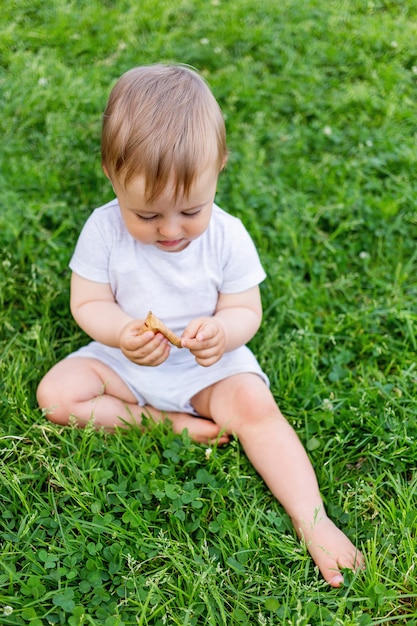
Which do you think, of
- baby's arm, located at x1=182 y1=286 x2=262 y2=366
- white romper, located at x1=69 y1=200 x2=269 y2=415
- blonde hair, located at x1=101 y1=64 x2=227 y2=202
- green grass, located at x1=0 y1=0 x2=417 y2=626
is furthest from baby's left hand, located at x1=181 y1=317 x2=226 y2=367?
blonde hair, located at x1=101 y1=64 x2=227 y2=202

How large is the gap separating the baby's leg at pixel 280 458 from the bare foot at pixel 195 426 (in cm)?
4

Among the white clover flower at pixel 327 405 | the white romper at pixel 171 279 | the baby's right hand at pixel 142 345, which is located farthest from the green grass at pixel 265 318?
the baby's right hand at pixel 142 345

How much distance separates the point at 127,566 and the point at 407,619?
818 mm

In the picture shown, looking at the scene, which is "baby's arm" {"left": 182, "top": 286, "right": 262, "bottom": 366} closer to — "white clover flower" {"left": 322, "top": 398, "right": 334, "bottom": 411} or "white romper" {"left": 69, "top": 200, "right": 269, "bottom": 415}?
"white romper" {"left": 69, "top": 200, "right": 269, "bottom": 415}

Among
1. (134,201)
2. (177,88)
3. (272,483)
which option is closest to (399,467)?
(272,483)

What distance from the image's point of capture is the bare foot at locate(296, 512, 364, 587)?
1.98m

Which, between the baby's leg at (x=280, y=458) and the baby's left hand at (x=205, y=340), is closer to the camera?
the baby's leg at (x=280, y=458)

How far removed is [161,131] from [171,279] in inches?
22.7

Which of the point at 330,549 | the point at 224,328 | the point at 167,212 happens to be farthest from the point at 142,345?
the point at 330,549

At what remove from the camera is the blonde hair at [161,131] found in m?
1.98

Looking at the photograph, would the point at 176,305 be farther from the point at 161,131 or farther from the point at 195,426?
the point at 161,131

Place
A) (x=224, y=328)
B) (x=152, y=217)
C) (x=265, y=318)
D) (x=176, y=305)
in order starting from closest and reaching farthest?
(x=152, y=217)
(x=224, y=328)
(x=176, y=305)
(x=265, y=318)

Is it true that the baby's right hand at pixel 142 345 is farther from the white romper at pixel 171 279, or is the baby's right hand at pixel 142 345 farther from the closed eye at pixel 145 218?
the closed eye at pixel 145 218

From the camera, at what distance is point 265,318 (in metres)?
2.83
